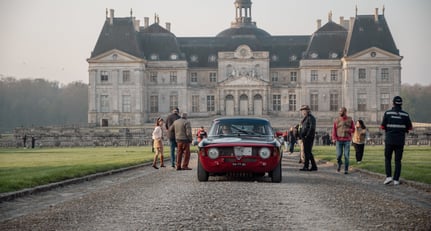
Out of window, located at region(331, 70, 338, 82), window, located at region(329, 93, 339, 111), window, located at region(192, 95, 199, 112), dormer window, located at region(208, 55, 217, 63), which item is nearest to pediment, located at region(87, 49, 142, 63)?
window, located at region(192, 95, 199, 112)

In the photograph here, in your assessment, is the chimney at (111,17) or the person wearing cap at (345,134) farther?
the chimney at (111,17)

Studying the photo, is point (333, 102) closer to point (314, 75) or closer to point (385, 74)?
point (314, 75)

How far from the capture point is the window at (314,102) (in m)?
95.9

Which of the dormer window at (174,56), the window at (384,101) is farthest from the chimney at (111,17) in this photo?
the window at (384,101)

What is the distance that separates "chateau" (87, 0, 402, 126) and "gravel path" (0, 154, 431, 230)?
74659 mm

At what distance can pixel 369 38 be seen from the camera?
92.3 meters

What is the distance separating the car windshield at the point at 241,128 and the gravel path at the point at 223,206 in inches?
61.7

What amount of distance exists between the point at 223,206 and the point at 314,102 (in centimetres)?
8491

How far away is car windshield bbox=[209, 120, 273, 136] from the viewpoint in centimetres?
1923

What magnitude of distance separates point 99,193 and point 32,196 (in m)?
1.44

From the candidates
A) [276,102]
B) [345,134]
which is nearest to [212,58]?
[276,102]

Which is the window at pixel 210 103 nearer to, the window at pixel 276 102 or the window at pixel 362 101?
the window at pixel 276 102

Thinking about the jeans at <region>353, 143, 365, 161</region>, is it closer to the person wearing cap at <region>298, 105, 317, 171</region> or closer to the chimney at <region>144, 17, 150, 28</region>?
the person wearing cap at <region>298, 105, 317, 171</region>

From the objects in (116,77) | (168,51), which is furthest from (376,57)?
(116,77)
